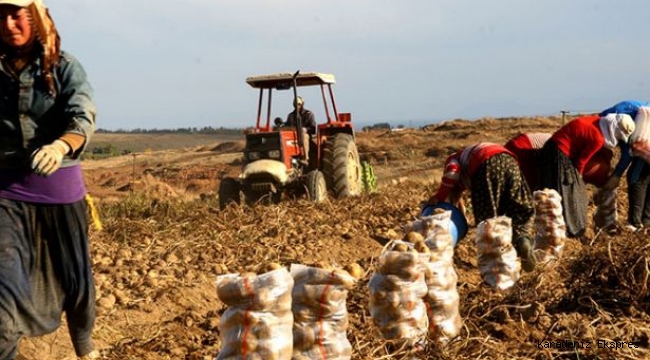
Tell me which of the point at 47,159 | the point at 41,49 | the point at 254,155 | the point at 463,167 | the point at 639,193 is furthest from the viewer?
the point at 254,155

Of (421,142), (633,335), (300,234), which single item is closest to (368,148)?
(421,142)

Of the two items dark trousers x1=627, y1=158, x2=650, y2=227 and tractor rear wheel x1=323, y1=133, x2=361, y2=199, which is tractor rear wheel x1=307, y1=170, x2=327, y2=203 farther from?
dark trousers x1=627, y1=158, x2=650, y2=227

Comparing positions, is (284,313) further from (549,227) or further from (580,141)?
(580,141)

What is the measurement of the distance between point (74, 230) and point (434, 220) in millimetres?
1673

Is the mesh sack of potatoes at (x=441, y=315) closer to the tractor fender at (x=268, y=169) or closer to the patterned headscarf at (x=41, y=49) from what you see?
the patterned headscarf at (x=41, y=49)

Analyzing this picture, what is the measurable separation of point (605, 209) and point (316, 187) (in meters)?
3.39

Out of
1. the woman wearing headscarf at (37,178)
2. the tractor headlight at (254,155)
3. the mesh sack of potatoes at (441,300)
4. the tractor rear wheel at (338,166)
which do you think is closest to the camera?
the woman wearing headscarf at (37,178)

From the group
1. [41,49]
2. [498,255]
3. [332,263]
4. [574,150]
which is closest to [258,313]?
[41,49]

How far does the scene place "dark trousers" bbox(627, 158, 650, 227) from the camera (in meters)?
6.05

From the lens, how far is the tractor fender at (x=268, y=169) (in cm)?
845

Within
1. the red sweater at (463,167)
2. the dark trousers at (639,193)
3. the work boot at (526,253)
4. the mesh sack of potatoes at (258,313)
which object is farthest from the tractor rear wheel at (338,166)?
the mesh sack of potatoes at (258,313)

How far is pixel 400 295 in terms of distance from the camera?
111 inches

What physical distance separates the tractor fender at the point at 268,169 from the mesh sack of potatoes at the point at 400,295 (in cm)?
562

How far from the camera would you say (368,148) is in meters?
23.0
